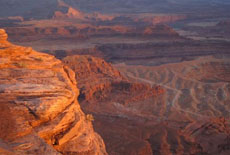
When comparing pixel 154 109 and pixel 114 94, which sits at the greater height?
pixel 114 94

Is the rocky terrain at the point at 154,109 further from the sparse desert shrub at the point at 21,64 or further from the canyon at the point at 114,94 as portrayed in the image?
the sparse desert shrub at the point at 21,64

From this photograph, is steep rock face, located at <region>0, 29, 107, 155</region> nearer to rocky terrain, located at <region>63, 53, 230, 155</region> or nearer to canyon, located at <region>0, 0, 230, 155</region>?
canyon, located at <region>0, 0, 230, 155</region>

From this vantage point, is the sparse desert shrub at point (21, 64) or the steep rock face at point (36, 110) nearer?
the steep rock face at point (36, 110)

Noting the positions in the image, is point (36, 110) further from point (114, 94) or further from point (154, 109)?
point (114, 94)

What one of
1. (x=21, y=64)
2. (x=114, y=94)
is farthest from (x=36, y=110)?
(x=114, y=94)

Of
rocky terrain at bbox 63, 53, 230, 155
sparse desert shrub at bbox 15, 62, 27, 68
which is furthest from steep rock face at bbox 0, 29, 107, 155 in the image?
rocky terrain at bbox 63, 53, 230, 155

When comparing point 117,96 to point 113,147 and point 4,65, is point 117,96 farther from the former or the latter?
point 4,65

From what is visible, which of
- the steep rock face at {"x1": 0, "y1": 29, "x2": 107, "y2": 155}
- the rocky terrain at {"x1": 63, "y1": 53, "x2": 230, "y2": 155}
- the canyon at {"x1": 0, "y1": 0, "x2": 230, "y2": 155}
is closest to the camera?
the steep rock face at {"x1": 0, "y1": 29, "x2": 107, "y2": 155}

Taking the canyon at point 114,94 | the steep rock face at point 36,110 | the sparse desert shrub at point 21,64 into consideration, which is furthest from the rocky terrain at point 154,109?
the sparse desert shrub at point 21,64
